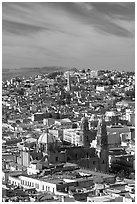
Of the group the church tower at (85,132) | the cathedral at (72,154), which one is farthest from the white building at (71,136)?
the cathedral at (72,154)

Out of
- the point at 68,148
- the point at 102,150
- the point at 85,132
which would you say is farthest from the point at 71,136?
the point at 102,150

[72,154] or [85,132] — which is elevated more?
[85,132]

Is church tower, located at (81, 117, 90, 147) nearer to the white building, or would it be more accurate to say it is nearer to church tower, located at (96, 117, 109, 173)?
church tower, located at (96, 117, 109, 173)

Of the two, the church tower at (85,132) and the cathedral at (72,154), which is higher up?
the church tower at (85,132)

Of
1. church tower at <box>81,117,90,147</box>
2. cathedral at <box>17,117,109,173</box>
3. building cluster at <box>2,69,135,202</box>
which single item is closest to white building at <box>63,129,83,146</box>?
building cluster at <box>2,69,135,202</box>

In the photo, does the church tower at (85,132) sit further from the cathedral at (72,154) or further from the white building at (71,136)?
the white building at (71,136)

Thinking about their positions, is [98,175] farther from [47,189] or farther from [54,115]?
[54,115]

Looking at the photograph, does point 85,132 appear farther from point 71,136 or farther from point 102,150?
point 71,136

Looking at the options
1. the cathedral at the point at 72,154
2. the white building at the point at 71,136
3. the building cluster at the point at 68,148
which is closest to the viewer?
the building cluster at the point at 68,148
